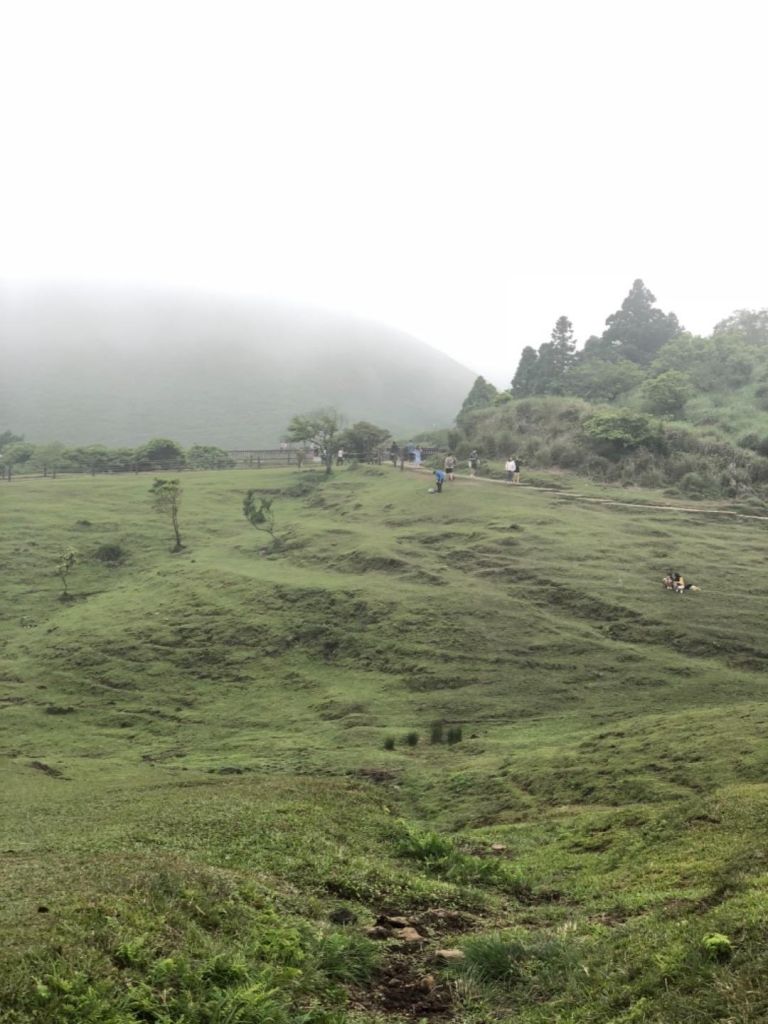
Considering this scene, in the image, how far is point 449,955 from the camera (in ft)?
35.3

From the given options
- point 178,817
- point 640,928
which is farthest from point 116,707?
point 640,928

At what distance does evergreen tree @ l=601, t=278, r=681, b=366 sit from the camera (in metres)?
120

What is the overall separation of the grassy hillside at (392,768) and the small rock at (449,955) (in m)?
0.29

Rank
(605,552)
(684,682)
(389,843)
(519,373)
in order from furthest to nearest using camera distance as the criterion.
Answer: (519,373) < (605,552) < (684,682) < (389,843)

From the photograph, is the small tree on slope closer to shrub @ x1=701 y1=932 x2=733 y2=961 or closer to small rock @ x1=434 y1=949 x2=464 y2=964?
small rock @ x1=434 y1=949 x2=464 y2=964

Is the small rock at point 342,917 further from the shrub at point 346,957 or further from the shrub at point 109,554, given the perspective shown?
the shrub at point 109,554

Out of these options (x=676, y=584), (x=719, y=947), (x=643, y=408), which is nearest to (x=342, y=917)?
(x=719, y=947)

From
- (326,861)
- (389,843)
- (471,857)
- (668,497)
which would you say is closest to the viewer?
(326,861)

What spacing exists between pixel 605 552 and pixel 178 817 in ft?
112

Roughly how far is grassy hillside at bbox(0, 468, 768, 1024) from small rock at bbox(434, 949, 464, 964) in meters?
0.29

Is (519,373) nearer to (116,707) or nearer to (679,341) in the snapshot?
(679,341)

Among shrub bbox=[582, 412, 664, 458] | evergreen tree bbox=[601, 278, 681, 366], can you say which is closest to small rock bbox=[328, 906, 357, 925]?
shrub bbox=[582, 412, 664, 458]

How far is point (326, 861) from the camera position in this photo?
47.1 ft

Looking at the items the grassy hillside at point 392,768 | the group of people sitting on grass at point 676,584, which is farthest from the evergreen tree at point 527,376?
the group of people sitting on grass at point 676,584
